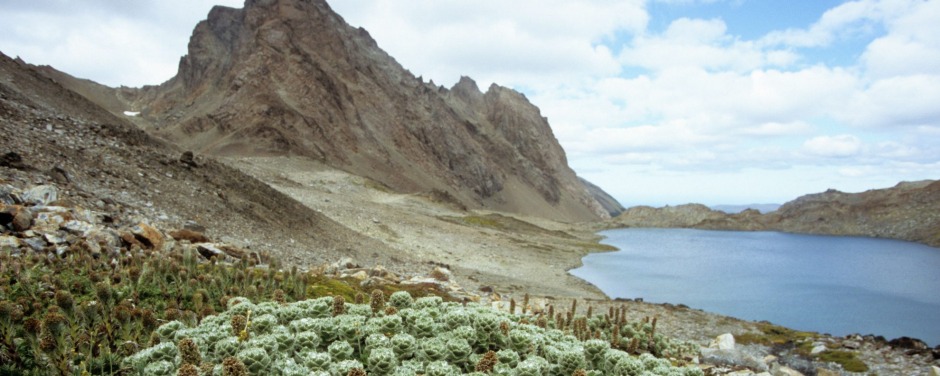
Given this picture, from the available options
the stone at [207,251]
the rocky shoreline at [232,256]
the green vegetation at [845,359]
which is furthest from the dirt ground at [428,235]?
the stone at [207,251]

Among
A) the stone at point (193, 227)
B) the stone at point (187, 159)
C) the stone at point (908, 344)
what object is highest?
the stone at point (187, 159)

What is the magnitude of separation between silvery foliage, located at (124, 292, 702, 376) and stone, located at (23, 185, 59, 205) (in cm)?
1164

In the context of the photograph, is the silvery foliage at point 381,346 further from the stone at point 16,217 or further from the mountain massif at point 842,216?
the mountain massif at point 842,216

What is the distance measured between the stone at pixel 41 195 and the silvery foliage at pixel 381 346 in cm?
1164

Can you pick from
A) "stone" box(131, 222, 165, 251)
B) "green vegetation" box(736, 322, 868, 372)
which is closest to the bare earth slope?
"stone" box(131, 222, 165, 251)

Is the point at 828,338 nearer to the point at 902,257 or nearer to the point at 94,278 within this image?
the point at 94,278

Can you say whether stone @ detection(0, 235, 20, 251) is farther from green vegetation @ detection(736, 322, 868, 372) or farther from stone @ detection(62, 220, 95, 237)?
green vegetation @ detection(736, 322, 868, 372)

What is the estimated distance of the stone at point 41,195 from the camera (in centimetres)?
1380

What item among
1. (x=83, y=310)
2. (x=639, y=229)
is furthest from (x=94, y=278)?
(x=639, y=229)

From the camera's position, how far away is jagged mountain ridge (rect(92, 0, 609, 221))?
95.2m

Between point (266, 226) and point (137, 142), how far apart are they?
8672 mm

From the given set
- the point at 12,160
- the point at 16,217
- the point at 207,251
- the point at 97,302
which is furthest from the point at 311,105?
the point at 97,302

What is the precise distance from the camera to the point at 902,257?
9050 cm

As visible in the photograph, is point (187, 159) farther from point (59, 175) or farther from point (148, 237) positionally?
point (148, 237)
